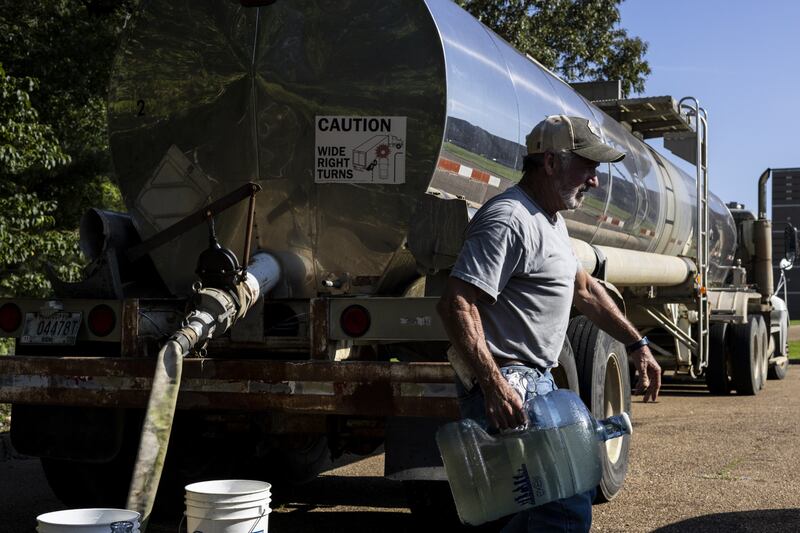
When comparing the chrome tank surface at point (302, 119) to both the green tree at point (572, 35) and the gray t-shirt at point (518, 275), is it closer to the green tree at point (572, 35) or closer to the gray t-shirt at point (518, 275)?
the gray t-shirt at point (518, 275)

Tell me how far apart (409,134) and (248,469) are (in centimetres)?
288

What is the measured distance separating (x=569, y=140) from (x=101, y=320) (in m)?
A: 3.08

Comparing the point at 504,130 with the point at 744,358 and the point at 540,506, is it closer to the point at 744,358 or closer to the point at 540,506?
the point at 540,506

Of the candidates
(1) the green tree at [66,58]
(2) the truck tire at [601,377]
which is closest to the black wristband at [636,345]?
(2) the truck tire at [601,377]

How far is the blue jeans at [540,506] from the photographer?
365 cm

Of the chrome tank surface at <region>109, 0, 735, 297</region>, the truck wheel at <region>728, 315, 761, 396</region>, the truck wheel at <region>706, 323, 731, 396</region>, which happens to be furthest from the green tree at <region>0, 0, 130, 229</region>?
the truck wheel at <region>728, 315, 761, 396</region>

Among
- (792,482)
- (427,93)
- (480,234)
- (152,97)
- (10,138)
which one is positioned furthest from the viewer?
(10,138)

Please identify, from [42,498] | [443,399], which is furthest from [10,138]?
[443,399]

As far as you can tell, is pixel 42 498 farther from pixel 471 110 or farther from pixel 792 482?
pixel 792 482

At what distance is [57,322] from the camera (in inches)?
234

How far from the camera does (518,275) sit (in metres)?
3.72

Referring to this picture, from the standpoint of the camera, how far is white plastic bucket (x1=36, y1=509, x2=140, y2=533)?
3.57 meters

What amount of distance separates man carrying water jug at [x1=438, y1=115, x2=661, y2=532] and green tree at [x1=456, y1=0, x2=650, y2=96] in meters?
16.5

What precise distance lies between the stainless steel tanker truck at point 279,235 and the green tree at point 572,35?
14.5 m
